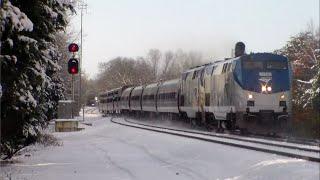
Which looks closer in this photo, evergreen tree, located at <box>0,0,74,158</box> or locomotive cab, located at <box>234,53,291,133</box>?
evergreen tree, located at <box>0,0,74,158</box>

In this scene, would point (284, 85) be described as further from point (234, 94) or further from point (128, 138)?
point (128, 138)

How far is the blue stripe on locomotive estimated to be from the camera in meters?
25.4

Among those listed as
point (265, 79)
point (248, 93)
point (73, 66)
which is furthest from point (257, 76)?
point (73, 66)

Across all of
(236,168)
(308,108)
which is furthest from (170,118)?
(236,168)

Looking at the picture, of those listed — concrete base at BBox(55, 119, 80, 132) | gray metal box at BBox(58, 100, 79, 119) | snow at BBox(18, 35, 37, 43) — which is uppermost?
snow at BBox(18, 35, 37, 43)

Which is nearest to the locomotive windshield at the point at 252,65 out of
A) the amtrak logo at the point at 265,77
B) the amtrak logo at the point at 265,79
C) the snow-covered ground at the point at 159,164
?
the amtrak logo at the point at 265,77

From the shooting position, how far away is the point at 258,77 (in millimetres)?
25688

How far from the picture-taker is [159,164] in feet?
49.3

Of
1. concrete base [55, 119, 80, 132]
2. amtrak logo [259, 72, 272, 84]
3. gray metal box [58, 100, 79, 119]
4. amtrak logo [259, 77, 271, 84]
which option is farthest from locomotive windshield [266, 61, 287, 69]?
gray metal box [58, 100, 79, 119]

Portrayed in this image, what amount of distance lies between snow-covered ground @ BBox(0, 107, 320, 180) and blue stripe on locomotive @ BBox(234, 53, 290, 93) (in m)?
6.42

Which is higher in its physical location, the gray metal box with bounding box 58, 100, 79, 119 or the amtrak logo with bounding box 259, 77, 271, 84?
the amtrak logo with bounding box 259, 77, 271, 84

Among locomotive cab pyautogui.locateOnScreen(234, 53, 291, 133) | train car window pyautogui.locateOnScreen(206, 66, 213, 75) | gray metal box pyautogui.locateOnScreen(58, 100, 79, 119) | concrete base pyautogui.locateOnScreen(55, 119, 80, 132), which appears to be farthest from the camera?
gray metal box pyautogui.locateOnScreen(58, 100, 79, 119)

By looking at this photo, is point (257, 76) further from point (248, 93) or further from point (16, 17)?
point (16, 17)

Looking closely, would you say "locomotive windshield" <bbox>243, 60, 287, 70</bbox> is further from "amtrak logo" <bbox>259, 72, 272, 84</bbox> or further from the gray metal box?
the gray metal box
